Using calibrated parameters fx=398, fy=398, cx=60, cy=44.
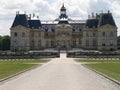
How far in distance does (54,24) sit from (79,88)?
132096 millimetres

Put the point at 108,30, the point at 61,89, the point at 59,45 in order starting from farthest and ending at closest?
the point at 59,45, the point at 108,30, the point at 61,89

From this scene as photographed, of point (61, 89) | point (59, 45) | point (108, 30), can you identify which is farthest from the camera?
point (59, 45)

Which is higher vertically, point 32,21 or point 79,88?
point 32,21

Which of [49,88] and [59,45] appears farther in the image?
[59,45]

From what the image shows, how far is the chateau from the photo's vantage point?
136000 millimetres

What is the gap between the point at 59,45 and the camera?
474 ft

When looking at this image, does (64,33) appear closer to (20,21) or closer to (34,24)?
(34,24)

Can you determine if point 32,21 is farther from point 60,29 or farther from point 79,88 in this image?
point 79,88

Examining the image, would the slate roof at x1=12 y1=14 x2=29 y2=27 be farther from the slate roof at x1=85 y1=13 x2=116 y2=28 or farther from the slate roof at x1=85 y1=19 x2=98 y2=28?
the slate roof at x1=85 y1=13 x2=116 y2=28

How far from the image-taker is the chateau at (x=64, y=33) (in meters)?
136

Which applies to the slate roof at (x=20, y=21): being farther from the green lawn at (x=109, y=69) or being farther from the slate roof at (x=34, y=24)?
the green lawn at (x=109, y=69)

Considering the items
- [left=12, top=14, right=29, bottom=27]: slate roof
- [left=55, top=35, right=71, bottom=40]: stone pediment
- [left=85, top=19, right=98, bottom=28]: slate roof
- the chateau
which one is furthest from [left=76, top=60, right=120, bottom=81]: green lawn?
[left=55, top=35, right=71, bottom=40]: stone pediment

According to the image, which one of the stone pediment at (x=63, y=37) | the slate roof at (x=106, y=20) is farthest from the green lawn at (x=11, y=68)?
the stone pediment at (x=63, y=37)

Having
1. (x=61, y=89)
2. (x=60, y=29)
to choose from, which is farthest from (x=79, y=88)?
(x=60, y=29)
